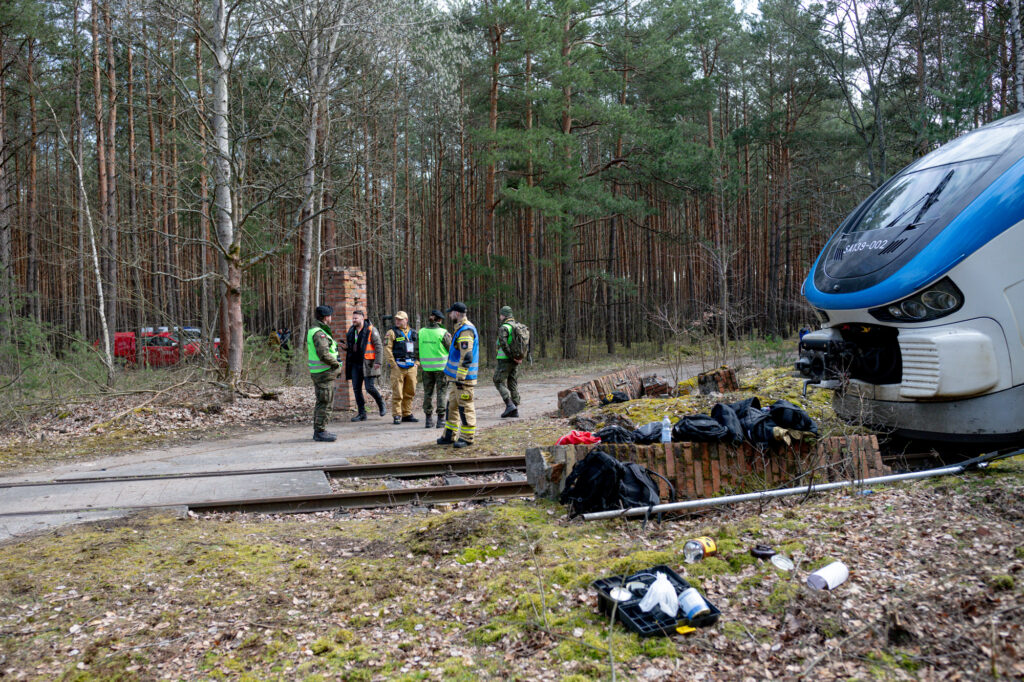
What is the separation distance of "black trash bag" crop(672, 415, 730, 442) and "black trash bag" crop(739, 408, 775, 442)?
196 mm

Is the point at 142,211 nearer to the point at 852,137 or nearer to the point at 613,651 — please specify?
the point at 613,651

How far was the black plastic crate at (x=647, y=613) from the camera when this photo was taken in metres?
3.48

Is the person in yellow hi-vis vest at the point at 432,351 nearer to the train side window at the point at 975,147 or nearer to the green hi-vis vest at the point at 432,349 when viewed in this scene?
the green hi-vis vest at the point at 432,349

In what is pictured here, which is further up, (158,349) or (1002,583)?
(158,349)

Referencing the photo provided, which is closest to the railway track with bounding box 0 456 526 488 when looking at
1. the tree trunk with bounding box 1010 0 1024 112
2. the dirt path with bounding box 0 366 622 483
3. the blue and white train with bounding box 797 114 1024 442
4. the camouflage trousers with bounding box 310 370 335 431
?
the dirt path with bounding box 0 366 622 483

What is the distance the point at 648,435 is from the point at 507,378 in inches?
258

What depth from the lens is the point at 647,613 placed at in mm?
3600

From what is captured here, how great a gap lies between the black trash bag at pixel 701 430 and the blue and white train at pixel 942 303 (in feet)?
3.90

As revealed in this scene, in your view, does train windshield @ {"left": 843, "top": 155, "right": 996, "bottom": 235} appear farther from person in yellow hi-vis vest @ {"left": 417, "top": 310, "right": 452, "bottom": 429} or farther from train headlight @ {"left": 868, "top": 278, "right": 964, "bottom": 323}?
Answer: person in yellow hi-vis vest @ {"left": 417, "top": 310, "right": 452, "bottom": 429}

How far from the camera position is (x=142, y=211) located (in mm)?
21078

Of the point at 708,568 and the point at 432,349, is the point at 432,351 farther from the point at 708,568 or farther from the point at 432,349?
the point at 708,568

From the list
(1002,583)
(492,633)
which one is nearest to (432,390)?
(492,633)

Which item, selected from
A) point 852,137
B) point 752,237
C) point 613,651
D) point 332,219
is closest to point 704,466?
point 613,651

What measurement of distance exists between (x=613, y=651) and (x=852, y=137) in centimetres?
2719
